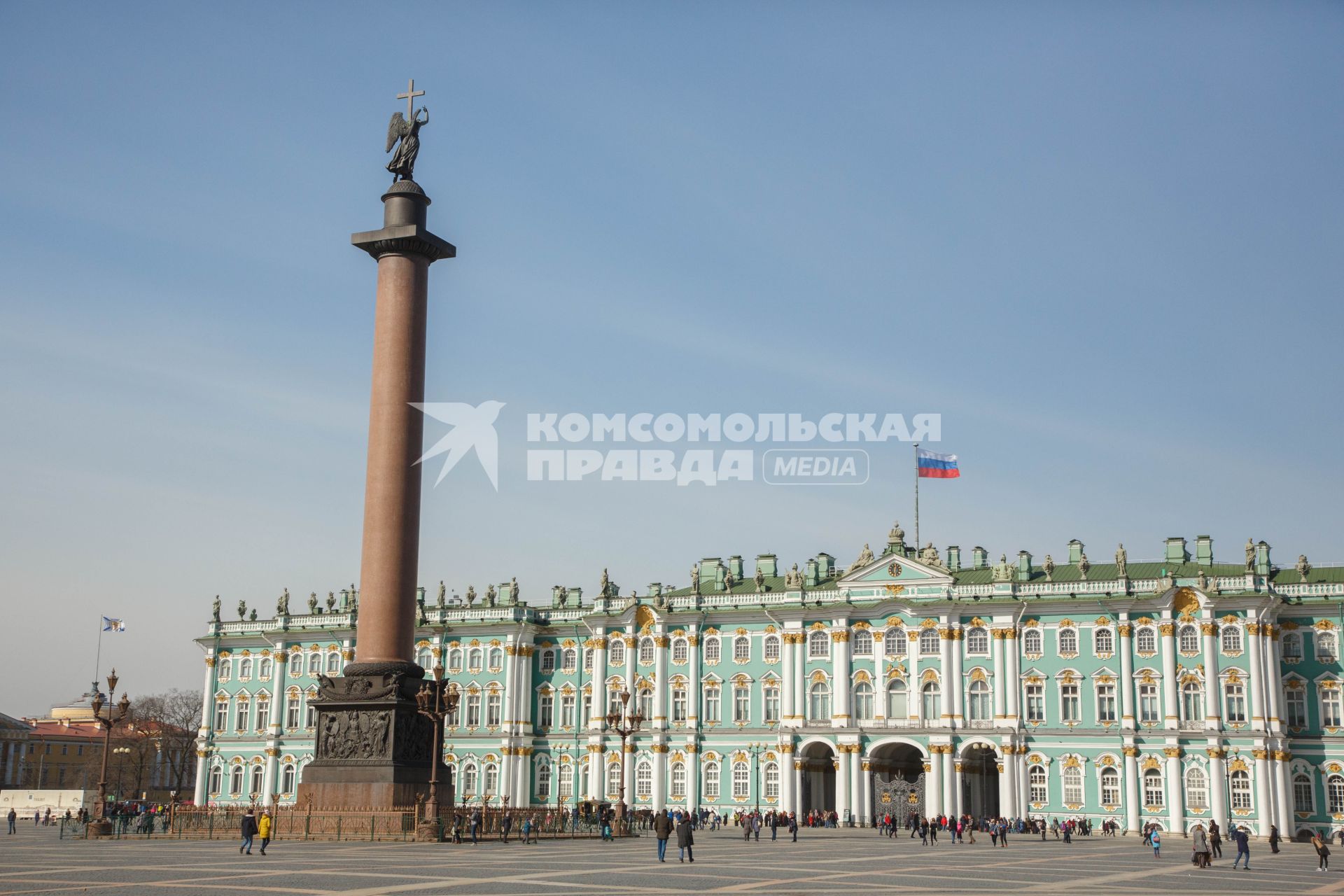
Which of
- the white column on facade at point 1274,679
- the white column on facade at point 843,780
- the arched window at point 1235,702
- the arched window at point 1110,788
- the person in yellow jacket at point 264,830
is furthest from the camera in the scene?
the white column on facade at point 843,780

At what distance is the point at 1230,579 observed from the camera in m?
69.8

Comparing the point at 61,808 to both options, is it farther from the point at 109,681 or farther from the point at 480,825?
the point at 480,825

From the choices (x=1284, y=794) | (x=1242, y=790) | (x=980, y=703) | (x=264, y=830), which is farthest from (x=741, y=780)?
(x=264, y=830)

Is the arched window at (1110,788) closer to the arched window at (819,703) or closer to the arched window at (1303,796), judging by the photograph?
the arched window at (1303,796)

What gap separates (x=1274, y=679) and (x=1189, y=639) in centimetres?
421

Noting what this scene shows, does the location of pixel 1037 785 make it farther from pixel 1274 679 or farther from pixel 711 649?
pixel 711 649

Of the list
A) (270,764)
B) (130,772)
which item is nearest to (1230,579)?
(270,764)

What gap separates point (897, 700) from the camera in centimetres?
7450

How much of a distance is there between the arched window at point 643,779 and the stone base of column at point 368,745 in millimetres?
36000

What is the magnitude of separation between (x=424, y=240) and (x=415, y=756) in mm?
16739

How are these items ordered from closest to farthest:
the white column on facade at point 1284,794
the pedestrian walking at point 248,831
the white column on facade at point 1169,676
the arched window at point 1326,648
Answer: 1. the pedestrian walking at point 248,831
2. the white column on facade at point 1284,794
3. the arched window at point 1326,648
4. the white column on facade at point 1169,676

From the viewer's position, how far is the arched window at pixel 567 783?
8181 cm

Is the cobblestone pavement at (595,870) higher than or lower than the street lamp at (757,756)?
lower

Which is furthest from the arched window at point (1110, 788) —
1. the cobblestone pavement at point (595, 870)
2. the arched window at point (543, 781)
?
the arched window at point (543, 781)
